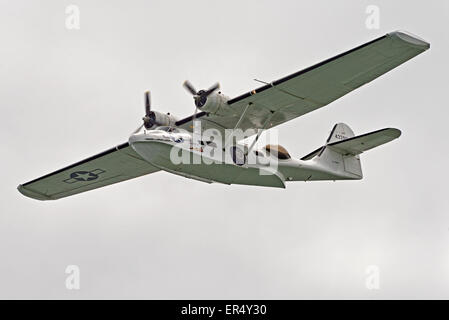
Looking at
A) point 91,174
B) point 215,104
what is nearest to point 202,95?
point 215,104

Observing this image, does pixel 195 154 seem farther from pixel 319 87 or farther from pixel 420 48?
pixel 420 48

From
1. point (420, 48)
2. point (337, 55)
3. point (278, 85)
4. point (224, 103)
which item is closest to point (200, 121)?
point (224, 103)

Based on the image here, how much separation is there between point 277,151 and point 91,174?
625 cm

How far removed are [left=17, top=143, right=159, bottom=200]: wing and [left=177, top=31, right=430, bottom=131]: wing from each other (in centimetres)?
239

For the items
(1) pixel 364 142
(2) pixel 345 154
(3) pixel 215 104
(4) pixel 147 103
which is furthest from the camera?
(2) pixel 345 154

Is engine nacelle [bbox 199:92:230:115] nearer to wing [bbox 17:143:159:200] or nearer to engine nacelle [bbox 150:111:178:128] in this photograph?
engine nacelle [bbox 150:111:178:128]

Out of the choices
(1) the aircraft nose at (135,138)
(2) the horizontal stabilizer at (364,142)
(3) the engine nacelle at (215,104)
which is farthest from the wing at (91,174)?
(2) the horizontal stabilizer at (364,142)

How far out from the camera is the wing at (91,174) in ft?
77.6

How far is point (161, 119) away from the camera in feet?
74.4

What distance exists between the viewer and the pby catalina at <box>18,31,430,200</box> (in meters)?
19.8

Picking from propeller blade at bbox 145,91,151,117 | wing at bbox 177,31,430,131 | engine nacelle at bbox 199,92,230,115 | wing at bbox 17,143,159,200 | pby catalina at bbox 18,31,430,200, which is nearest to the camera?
wing at bbox 177,31,430,131

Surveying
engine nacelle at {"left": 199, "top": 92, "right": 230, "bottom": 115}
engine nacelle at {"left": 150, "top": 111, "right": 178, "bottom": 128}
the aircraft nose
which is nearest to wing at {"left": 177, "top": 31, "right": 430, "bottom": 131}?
engine nacelle at {"left": 199, "top": 92, "right": 230, "bottom": 115}

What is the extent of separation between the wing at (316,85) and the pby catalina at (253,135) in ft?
0.08

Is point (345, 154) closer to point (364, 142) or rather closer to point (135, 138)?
point (364, 142)
